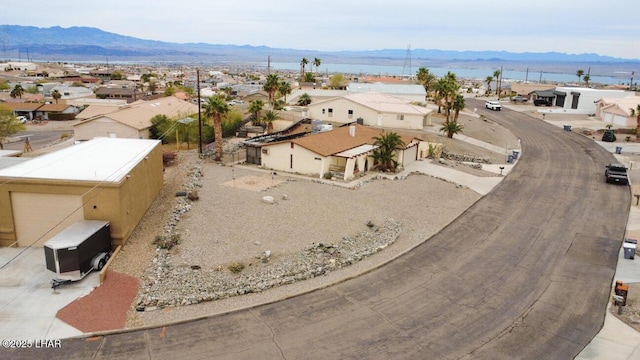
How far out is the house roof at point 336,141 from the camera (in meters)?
38.9

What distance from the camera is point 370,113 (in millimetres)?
59312

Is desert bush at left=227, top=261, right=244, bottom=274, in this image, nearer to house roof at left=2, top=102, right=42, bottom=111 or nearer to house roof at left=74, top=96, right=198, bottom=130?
house roof at left=74, top=96, right=198, bottom=130

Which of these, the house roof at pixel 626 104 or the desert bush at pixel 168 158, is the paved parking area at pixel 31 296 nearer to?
the desert bush at pixel 168 158

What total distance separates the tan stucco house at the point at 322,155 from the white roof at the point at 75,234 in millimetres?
19358

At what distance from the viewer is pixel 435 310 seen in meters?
18.2

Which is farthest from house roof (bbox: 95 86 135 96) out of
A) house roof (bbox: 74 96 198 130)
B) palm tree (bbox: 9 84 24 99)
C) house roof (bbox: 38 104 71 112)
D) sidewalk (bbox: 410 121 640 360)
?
sidewalk (bbox: 410 121 640 360)

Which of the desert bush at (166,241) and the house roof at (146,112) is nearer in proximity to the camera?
the desert bush at (166,241)

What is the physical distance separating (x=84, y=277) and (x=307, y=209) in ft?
44.4

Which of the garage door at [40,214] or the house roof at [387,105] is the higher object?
the house roof at [387,105]

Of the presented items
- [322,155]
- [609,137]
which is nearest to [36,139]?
[322,155]

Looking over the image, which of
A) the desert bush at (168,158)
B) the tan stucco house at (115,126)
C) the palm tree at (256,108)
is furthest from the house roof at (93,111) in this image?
the desert bush at (168,158)

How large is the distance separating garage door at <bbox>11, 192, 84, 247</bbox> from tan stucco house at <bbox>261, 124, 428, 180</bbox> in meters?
19.6

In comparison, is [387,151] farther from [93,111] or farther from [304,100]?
[93,111]

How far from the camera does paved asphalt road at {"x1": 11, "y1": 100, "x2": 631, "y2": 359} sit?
15539 millimetres
